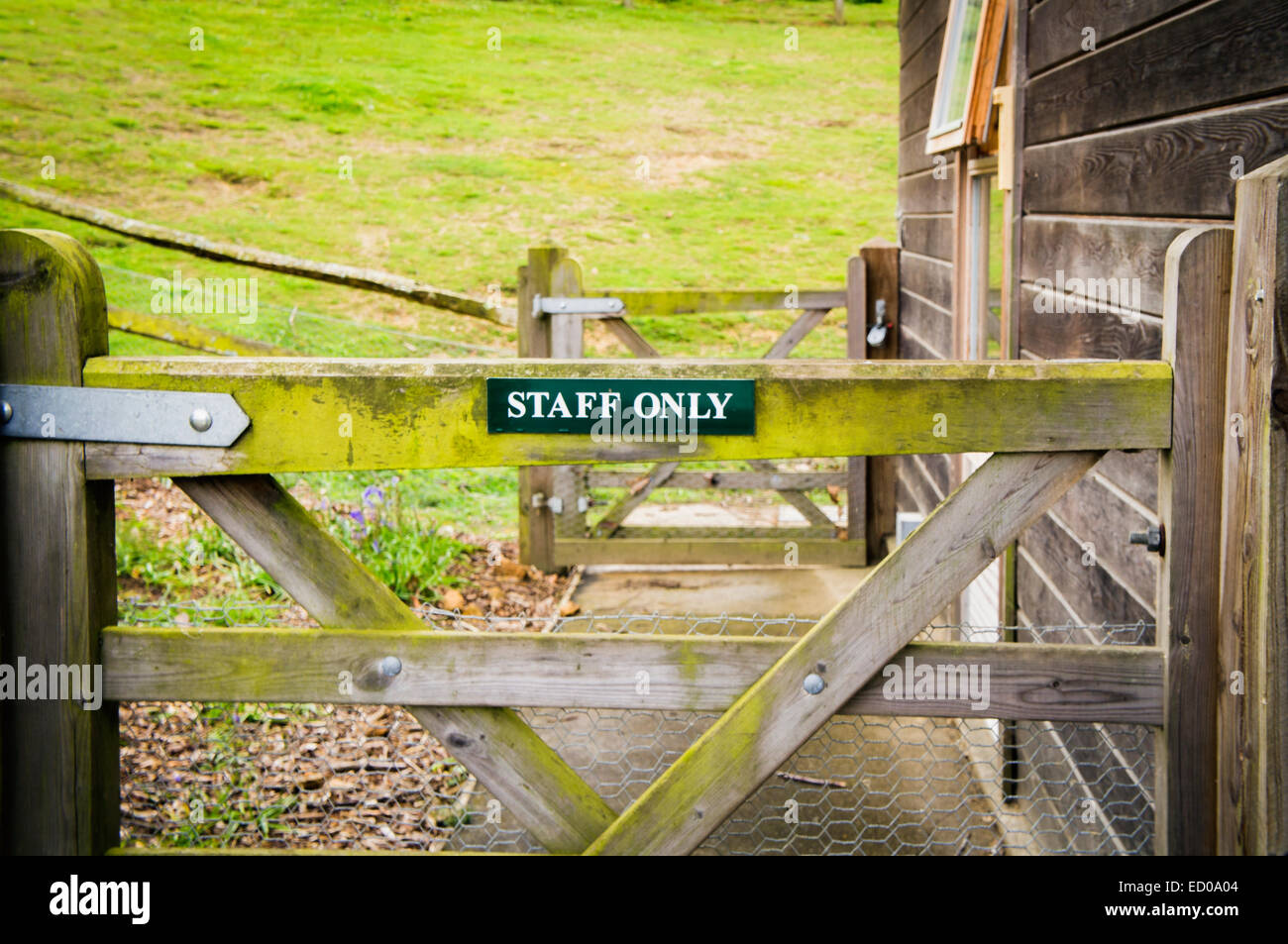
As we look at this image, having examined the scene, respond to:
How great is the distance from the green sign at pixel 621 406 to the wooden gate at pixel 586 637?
0.08ft

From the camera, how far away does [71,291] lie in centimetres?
203

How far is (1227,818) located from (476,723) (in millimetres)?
1291

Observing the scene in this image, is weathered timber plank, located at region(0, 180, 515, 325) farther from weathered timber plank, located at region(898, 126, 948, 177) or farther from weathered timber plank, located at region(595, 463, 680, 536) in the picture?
weathered timber plank, located at region(898, 126, 948, 177)

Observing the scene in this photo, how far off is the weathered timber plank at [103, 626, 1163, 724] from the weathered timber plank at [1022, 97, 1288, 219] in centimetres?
96

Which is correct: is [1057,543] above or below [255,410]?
below

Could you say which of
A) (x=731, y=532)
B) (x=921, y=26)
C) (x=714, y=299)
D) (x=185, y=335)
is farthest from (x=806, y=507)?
(x=185, y=335)

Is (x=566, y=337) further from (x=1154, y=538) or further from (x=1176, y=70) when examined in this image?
(x=1154, y=538)

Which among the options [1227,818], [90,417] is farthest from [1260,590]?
[90,417]

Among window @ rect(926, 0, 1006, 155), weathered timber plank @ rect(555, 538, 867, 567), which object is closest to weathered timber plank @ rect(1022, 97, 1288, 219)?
window @ rect(926, 0, 1006, 155)

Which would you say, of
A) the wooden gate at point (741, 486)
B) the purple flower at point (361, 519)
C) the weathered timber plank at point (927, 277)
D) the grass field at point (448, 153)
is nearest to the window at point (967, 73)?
the weathered timber plank at point (927, 277)

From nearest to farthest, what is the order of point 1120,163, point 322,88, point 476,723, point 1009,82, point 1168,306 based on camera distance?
point 1168,306
point 476,723
point 1120,163
point 1009,82
point 322,88

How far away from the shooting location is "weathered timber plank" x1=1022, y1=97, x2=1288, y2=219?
2148 millimetres

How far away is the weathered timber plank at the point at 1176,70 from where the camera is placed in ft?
6.95
